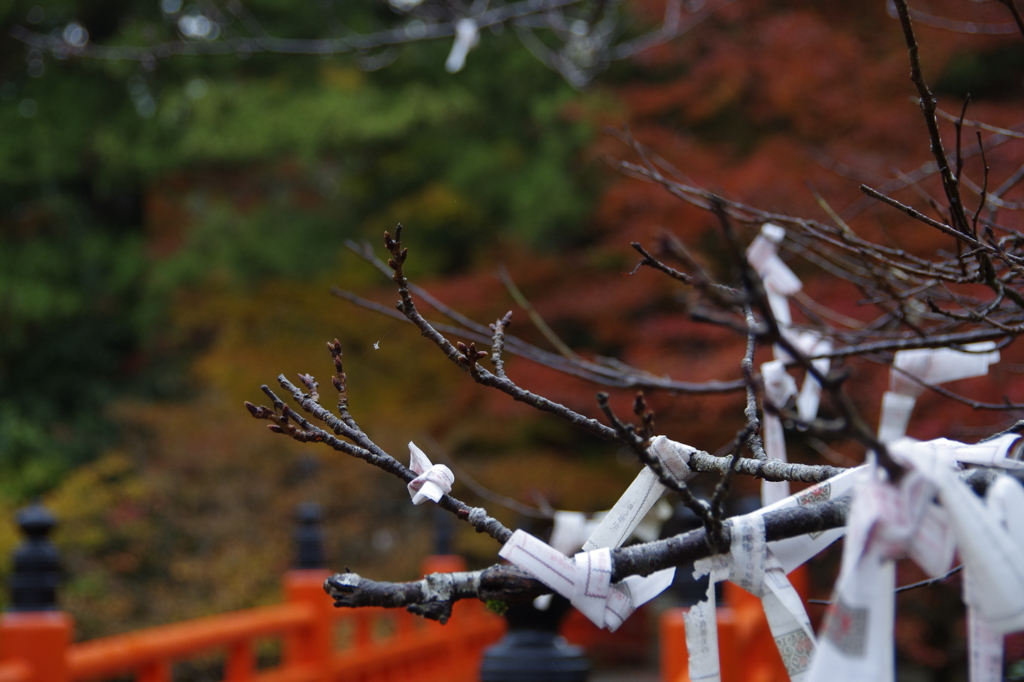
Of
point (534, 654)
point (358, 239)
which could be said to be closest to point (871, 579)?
point (534, 654)

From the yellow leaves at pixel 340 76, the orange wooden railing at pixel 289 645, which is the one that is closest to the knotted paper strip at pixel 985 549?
the orange wooden railing at pixel 289 645

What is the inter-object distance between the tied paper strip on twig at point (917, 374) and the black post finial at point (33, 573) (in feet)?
8.41

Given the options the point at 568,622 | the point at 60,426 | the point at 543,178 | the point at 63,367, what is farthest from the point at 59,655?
the point at 63,367

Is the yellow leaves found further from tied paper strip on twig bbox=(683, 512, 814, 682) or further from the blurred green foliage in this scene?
tied paper strip on twig bbox=(683, 512, 814, 682)

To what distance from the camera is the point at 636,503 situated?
756 mm

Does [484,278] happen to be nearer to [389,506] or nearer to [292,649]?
[389,506]

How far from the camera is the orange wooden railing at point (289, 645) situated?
8.36 feet

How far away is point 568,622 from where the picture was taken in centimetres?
797

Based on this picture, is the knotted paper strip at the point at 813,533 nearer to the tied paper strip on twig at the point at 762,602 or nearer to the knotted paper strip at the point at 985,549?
the tied paper strip on twig at the point at 762,602

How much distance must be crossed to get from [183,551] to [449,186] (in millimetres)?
3588

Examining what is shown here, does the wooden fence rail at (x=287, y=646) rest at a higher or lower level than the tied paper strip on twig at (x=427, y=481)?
higher

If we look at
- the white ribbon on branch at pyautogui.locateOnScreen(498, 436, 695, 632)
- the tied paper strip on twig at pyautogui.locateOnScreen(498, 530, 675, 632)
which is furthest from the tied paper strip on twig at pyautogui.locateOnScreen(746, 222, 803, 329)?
the tied paper strip on twig at pyautogui.locateOnScreen(498, 530, 675, 632)

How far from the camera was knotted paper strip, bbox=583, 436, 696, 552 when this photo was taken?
29.5 inches

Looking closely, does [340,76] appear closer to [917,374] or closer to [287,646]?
[287,646]
